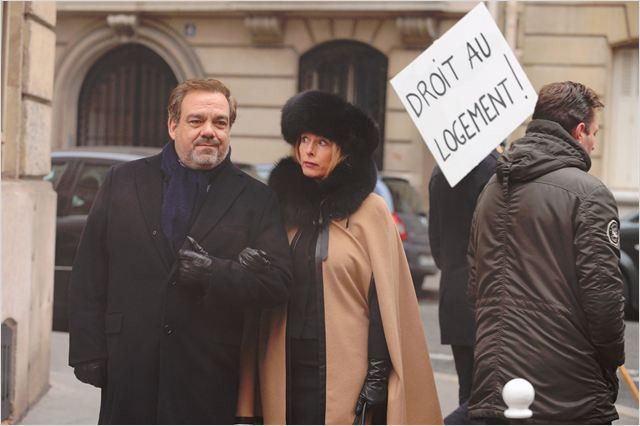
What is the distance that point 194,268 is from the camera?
164 inches

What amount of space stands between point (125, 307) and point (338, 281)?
0.76m

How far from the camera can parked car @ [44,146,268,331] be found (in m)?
10.2

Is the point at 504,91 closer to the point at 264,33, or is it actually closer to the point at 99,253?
the point at 99,253

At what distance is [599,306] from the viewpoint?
417cm

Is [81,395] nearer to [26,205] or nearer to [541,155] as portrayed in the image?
[26,205]

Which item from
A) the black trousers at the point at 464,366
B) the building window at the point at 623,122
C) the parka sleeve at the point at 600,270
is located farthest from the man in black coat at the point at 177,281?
the building window at the point at 623,122

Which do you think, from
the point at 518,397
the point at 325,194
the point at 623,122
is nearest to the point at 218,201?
the point at 325,194

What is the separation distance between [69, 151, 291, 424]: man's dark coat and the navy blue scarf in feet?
0.10

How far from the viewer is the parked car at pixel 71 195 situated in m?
10.2

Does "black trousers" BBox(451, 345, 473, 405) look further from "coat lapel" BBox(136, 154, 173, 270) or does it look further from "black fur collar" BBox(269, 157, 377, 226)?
"coat lapel" BBox(136, 154, 173, 270)

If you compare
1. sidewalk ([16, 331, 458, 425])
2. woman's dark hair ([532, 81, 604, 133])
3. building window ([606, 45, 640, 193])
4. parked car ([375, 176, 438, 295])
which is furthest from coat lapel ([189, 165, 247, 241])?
building window ([606, 45, 640, 193])

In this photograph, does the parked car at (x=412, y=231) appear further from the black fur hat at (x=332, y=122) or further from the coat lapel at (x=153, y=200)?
the coat lapel at (x=153, y=200)

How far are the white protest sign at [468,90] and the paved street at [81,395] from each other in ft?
6.88

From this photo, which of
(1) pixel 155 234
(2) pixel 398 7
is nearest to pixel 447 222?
(1) pixel 155 234
